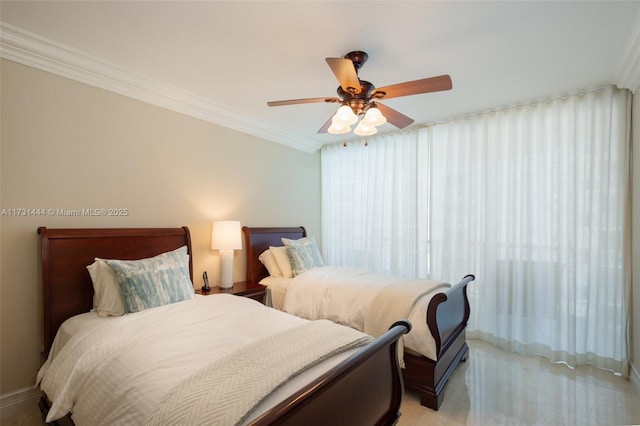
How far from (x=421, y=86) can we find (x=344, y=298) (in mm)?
1891

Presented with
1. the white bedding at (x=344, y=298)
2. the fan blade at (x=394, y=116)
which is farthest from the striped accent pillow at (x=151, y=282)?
the fan blade at (x=394, y=116)

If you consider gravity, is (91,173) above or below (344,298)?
above

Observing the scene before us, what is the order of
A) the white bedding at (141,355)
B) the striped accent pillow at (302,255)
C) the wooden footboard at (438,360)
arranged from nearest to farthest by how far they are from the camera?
the white bedding at (141,355) → the wooden footboard at (438,360) → the striped accent pillow at (302,255)

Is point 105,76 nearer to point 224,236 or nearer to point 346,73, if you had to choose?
point 224,236

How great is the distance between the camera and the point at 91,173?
241 cm

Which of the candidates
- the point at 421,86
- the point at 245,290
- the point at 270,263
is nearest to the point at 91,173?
the point at 245,290

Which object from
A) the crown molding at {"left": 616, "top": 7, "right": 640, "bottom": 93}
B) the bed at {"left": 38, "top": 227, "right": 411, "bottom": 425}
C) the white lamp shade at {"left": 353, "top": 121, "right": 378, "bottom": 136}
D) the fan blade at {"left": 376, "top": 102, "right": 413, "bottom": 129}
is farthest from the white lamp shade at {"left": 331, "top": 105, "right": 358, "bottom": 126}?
the crown molding at {"left": 616, "top": 7, "right": 640, "bottom": 93}

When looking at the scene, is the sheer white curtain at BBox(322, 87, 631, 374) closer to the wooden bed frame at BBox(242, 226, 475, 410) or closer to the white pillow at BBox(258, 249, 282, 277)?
the wooden bed frame at BBox(242, 226, 475, 410)

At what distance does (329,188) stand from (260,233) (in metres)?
1.52

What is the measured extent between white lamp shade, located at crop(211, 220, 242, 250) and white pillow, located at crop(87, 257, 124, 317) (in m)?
1.05

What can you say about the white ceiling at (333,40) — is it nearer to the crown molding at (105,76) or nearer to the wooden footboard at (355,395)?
the crown molding at (105,76)

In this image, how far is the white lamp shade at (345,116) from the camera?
6.87ft

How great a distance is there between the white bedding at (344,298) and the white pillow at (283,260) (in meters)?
0.13

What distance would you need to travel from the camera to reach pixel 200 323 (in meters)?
1.82
